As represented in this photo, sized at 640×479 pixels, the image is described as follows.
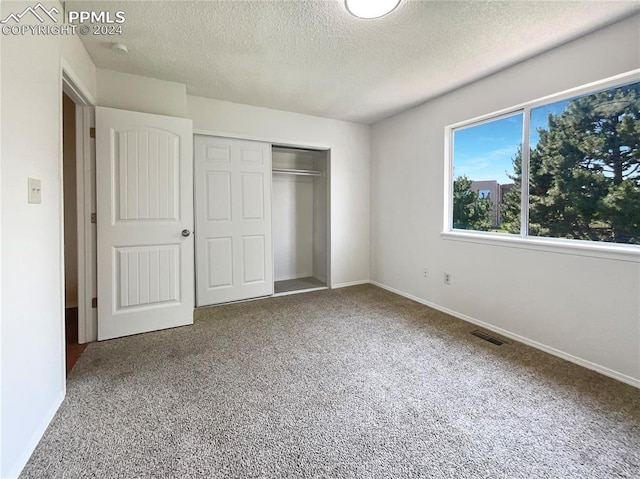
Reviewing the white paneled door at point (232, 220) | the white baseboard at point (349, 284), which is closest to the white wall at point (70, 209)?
the white paneled door at point (232, 220)

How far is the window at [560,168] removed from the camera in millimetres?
2154

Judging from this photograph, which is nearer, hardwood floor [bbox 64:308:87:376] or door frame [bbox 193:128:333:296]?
hardwood floor [bbox 64:308:87:376]

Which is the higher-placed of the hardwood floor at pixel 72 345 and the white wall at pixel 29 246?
the white wall at pixel 29 246

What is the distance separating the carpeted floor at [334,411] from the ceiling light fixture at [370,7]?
242 cm

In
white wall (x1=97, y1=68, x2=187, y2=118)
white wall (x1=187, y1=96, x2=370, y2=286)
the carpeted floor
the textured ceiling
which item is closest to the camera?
the carpeted floor

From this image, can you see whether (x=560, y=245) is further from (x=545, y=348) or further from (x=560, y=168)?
(x=545, y=348)

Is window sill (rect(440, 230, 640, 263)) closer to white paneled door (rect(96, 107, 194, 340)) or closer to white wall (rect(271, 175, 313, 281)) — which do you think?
white wall (rect(271, 175, 313, 281))

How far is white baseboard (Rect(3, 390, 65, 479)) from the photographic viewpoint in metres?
1.32

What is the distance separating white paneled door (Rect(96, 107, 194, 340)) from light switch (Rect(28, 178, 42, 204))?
1187 millimetres

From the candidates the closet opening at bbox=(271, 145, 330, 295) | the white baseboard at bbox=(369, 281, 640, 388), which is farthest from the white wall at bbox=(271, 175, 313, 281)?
the white baseboard at bbox=(369, 281, 640, 388)

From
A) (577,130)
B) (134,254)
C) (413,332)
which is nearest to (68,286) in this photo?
(134,254)

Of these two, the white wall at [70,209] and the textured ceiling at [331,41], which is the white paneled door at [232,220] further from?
the white wall at [70,209]

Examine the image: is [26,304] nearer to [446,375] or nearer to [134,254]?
[134,254]

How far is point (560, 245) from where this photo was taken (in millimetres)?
2414
